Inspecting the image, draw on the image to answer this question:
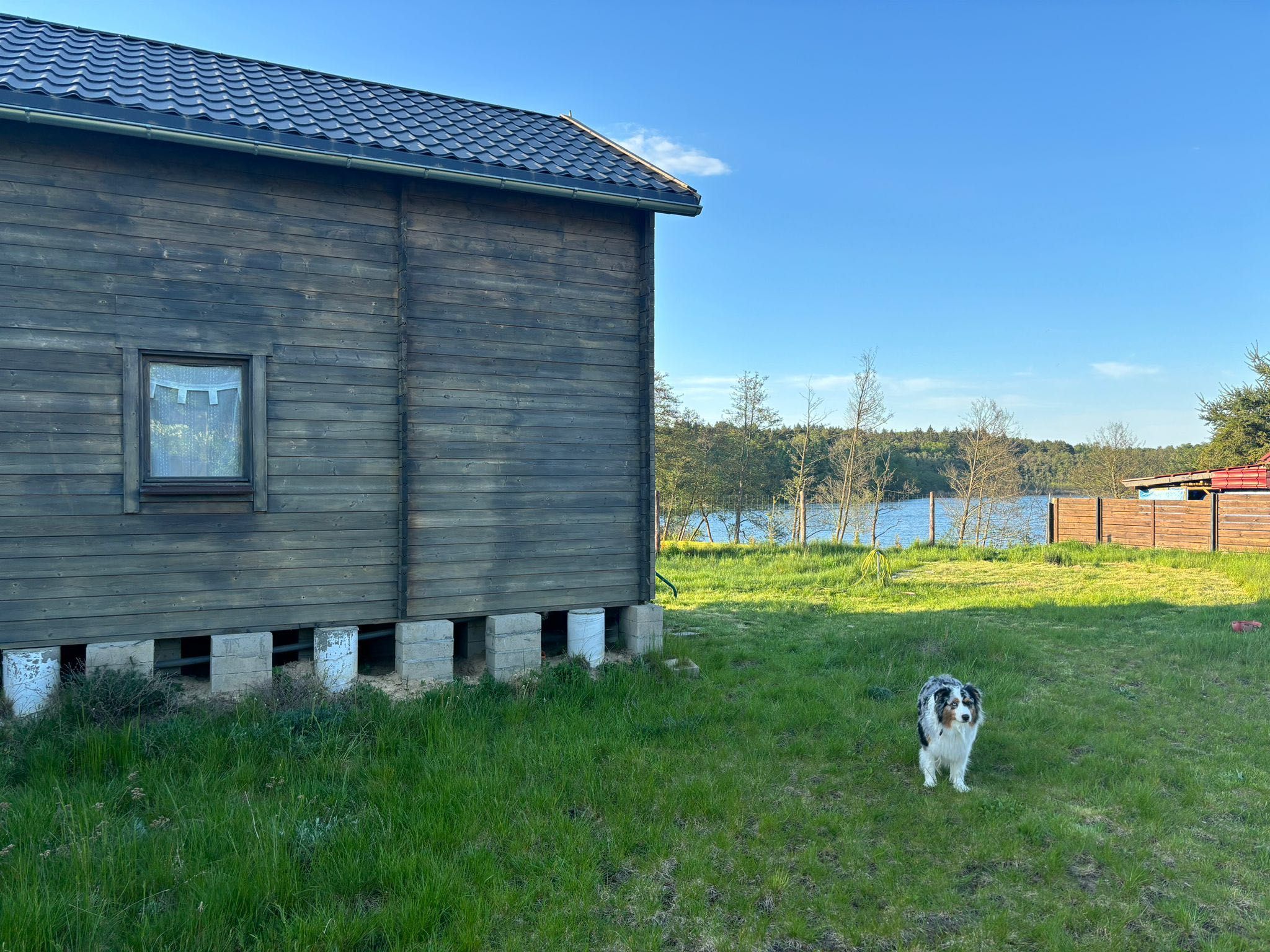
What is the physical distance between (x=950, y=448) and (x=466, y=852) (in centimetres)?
4065

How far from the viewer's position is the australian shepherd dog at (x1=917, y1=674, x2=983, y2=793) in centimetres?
494

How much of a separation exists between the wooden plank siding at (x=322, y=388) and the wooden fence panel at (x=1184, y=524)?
17696mm

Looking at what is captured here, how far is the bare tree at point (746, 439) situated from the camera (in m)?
29.0

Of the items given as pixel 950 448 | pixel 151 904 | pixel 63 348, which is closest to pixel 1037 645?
pixel 151 904

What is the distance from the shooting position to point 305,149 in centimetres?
600

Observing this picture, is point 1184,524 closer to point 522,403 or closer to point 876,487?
point 876,487

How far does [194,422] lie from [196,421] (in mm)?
17

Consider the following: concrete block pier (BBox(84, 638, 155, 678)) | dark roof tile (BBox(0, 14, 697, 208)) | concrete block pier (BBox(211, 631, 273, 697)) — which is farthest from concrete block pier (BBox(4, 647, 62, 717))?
dark roof tile (BBox(0, 14, 697, 208))

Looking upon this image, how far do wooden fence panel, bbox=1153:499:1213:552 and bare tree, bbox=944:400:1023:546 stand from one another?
26.4ft

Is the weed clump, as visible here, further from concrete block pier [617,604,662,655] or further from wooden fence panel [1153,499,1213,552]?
wooden fence panel [1153,499,1213,552]

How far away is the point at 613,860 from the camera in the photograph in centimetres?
404

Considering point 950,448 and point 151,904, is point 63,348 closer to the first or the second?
point 151,904

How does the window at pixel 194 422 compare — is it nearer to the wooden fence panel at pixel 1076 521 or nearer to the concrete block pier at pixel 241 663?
the concrete block pier at pixel 241 663

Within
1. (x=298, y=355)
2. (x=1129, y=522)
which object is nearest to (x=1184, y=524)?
(x=1129, y=522)
